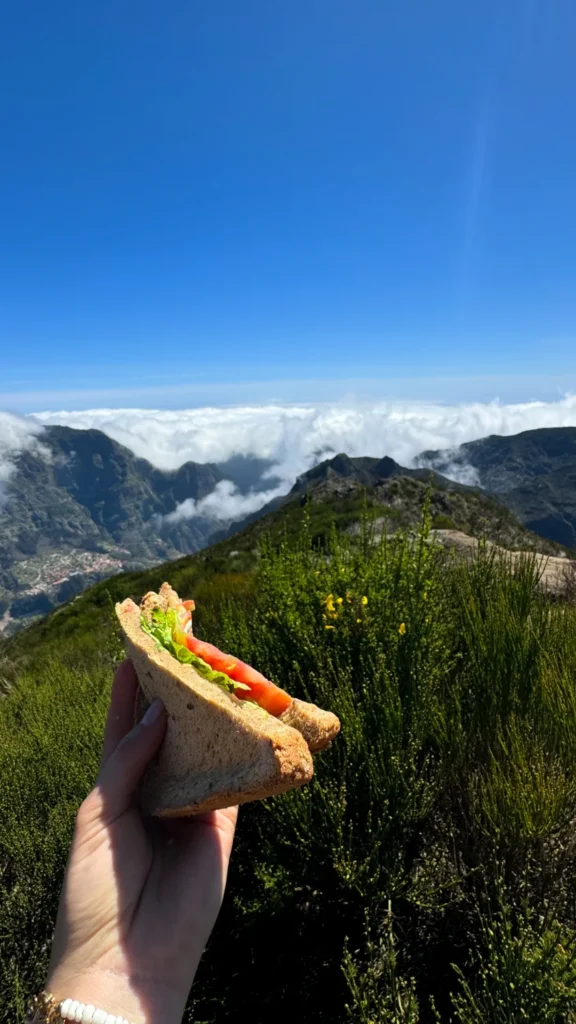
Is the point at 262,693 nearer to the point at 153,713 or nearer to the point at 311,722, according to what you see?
the point at 311,722

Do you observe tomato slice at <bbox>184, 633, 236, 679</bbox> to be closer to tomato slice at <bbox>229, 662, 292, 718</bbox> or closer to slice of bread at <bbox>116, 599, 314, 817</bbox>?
tomato slice at <bbox>229, 662, 292, 718</bbox>

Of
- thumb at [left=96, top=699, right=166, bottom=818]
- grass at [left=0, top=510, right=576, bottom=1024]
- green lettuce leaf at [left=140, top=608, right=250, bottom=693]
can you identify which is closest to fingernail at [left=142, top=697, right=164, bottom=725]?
thumb at [left=96, top=699, right=166, bottom=818]

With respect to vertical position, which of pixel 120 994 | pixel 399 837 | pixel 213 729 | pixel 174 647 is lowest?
pixel 399 837

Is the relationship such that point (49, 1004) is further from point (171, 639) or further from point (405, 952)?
point (405, 952)

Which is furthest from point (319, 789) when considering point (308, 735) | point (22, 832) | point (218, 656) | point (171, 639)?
point (22, 832)

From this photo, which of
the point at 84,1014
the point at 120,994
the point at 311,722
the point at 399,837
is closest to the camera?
the point at 84,1014

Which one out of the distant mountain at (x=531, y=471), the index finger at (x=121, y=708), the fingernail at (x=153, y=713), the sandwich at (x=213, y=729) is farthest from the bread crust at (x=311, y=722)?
the distant mountain at (x=531, y=471)

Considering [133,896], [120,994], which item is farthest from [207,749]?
[120,994]
